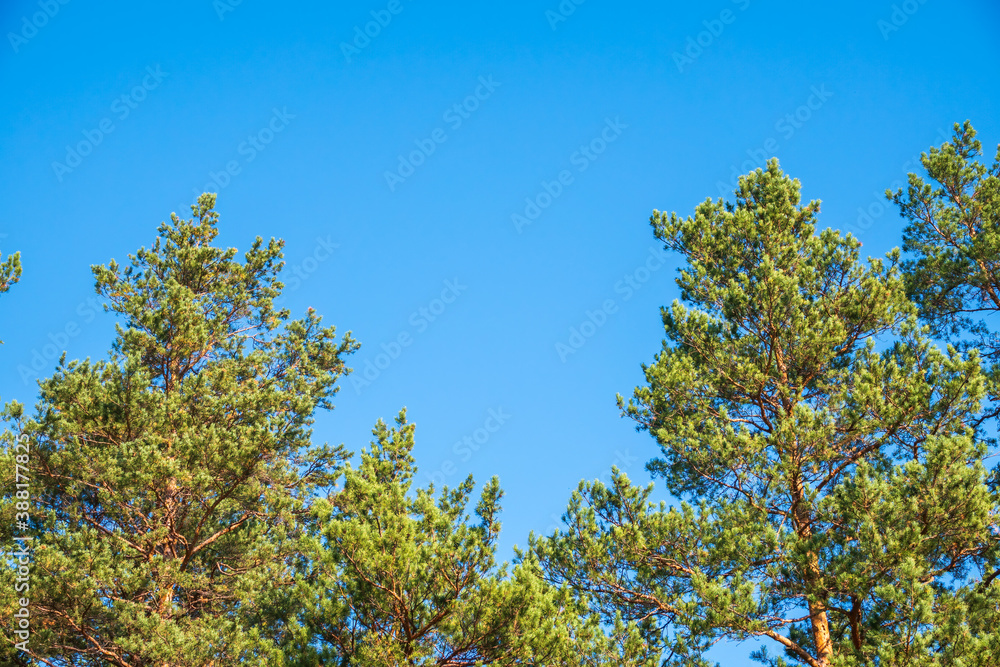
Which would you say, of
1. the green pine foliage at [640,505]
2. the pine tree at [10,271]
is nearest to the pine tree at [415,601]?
the green pine foliage at [640,505]

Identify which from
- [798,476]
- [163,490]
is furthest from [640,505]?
[163,490]

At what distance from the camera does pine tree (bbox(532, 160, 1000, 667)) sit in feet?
30.3

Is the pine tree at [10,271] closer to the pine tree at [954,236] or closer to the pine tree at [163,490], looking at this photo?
the pine tree at [163,490]

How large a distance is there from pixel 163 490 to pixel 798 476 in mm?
Result: 10052

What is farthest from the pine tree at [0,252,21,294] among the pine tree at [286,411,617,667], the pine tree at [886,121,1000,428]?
the pine tree at [886,121,1000,428]

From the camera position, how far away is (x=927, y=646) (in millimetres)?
8508

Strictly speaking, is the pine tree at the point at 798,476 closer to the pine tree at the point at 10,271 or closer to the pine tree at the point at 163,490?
the pine tree at the point at 163,490

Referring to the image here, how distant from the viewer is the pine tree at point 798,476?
30.3 feet

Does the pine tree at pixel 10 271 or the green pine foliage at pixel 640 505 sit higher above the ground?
the pine tree at pixel 10 271

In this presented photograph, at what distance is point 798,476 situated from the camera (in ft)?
35.8

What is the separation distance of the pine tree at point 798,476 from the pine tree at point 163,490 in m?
5.03

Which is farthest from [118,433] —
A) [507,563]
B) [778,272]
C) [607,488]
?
[778,272]

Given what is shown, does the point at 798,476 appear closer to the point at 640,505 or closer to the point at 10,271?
the point at 640,505

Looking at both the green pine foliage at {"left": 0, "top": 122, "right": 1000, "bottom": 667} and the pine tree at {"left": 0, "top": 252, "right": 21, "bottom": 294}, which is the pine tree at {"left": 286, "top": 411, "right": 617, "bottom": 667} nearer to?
the green pine foliage at {"left": 0, "top": 122, "right": 1000, "bottom": 667}
